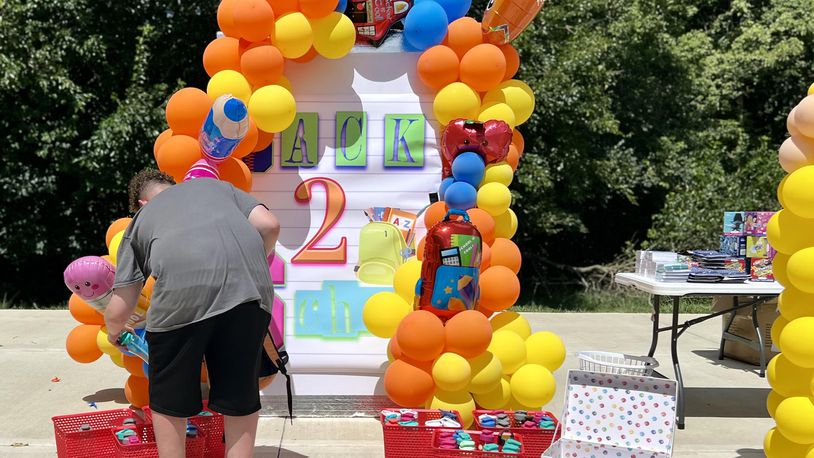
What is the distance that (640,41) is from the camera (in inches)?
502

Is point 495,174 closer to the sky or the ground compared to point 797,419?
closer to the sky

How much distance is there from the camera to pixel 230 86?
479 centimetres

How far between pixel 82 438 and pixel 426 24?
9.94 ft

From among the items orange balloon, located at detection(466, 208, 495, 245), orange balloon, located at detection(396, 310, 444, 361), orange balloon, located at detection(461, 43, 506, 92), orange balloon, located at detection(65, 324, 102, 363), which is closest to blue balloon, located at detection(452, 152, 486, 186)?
orange balloon, located at detection(466, 208, 495, 245)

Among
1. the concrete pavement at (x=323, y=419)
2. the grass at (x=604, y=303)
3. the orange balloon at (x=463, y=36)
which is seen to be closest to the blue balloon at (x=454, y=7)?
the orange balloon at (x=463, y=36)

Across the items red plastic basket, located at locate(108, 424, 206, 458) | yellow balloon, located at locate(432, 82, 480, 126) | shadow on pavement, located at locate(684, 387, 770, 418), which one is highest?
yellow balloon, located at locate(432, 82, 480, 126)

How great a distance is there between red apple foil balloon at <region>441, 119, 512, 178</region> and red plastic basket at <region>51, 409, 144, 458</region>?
233 centimetres

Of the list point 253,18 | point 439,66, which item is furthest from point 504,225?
point 253,18

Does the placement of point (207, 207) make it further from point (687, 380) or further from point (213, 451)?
point (687, 380)

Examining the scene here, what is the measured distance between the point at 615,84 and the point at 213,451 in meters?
10.4

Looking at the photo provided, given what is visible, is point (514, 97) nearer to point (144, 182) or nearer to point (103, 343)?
point (144, 182)

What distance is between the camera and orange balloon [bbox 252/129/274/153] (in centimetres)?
500

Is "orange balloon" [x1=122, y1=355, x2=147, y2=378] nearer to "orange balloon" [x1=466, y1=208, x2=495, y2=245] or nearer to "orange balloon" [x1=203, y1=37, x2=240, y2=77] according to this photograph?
"orange balloon" [x1=203, y1=37, x2=240, y2=77]

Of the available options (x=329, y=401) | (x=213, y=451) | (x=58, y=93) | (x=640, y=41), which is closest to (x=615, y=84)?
(x=640, y=41)
